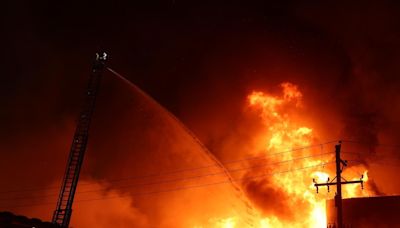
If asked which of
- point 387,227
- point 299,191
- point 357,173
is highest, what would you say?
point 357,173

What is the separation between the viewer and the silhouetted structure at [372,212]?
3509 centimetres

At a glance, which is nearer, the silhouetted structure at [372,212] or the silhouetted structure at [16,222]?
the silhouetted structure at [16,222]

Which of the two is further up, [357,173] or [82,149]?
[357,173]

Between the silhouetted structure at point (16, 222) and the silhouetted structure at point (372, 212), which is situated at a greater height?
the silhouetted structure at point (372, 212)

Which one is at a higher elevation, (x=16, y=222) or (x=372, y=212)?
(x=372, y=212)

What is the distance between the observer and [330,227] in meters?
38.0

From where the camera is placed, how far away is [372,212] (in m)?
36.3

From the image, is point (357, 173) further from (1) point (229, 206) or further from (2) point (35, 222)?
(2) point (35, 222)

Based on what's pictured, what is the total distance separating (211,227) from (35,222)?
40.9 m

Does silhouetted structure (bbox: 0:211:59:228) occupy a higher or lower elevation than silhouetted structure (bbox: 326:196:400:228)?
lower

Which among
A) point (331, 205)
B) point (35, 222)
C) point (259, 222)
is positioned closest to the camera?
point (35, 222)

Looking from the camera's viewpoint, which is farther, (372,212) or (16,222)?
(372,212)

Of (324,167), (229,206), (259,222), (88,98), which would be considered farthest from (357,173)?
(88,98)

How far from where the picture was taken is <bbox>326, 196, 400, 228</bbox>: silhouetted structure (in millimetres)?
35094
